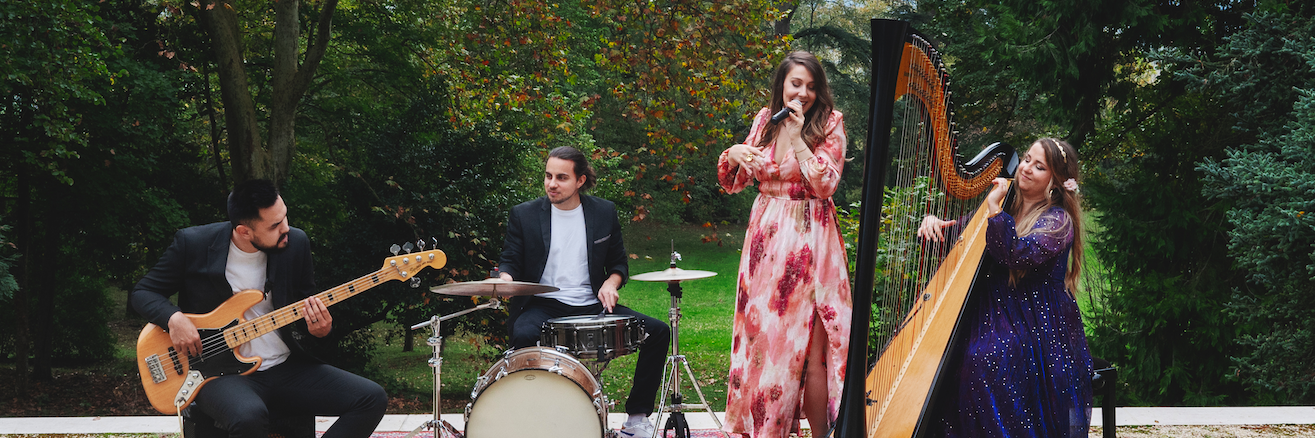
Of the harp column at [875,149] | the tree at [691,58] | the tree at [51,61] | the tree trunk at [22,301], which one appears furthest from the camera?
the tree trunk at [22,301]

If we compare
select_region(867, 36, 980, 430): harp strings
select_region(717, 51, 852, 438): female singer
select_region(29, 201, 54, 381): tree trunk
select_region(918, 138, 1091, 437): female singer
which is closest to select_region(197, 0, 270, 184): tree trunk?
select_region(29, 201, 54, 381): tree trunk

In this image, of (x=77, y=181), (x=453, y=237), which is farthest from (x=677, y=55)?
(x=77, y=181)

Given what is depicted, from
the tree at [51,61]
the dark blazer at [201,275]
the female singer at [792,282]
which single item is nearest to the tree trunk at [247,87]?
the tree at [51,61]

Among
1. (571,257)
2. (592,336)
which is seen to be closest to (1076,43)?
(571,257)

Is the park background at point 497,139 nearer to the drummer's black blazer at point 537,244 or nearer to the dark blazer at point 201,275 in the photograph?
the drummer's black blazer at point 537,244

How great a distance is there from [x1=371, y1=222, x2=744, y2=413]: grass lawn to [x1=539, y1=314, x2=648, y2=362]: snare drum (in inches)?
84.3

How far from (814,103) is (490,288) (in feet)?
4.65

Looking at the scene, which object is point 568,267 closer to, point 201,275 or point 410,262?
point 410,262

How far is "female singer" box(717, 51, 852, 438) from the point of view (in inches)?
118

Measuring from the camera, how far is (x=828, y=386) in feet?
10.1

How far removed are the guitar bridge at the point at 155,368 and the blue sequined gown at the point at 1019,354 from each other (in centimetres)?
264

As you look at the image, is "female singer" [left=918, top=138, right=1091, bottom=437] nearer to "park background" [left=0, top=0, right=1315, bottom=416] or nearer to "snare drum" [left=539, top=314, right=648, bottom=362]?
"snare drum" [left=539, top=314, right=648, bottom=362]

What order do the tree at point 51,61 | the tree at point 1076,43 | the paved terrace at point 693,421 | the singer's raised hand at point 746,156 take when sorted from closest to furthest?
the singer's raised hand at point 746,156, the paved terrace at point 693,421, the tree at point 51,61, the tree at point 1076,43

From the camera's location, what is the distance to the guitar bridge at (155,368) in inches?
122
